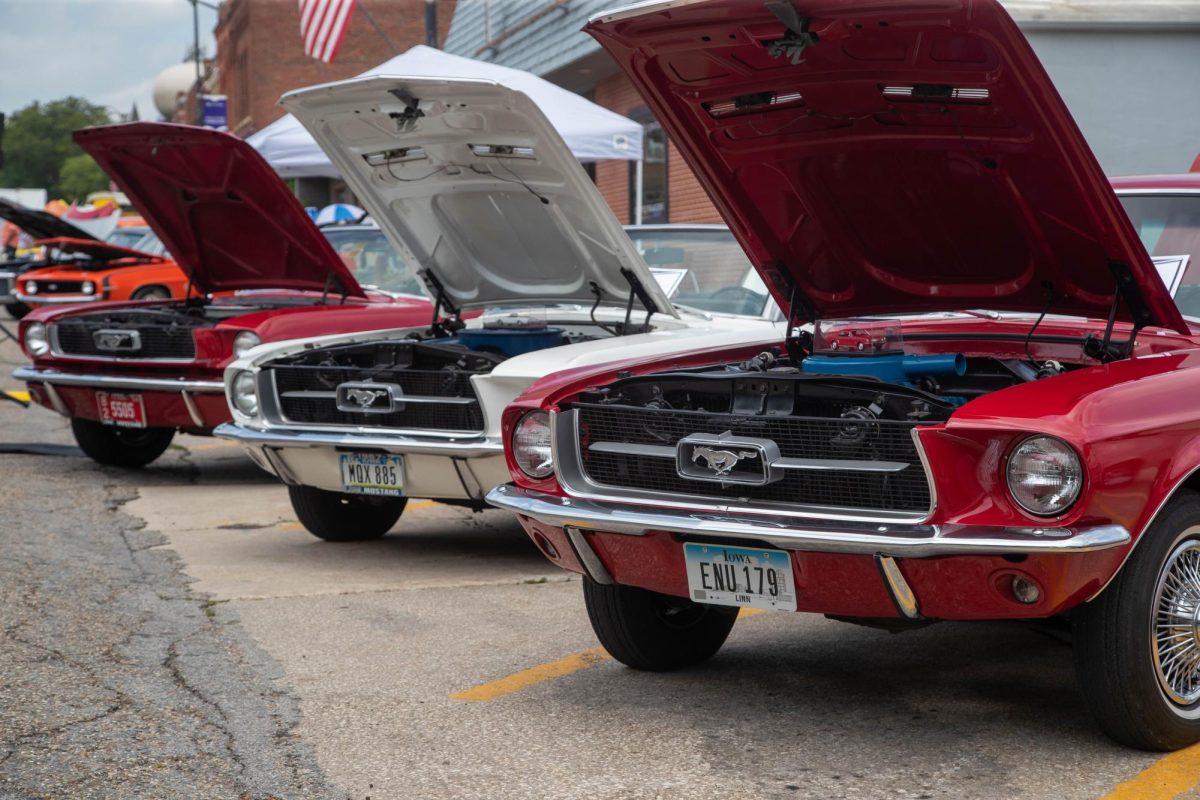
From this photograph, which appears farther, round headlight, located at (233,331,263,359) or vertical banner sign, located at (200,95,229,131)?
vertical banner sign, located at (200,95,229,131)

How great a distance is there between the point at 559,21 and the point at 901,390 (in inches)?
626

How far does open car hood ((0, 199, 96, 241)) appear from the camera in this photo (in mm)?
11492

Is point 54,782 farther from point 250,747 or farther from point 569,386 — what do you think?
point 569,386

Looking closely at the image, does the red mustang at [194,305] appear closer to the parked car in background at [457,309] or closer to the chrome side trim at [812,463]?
the parked car in background at [457,309]

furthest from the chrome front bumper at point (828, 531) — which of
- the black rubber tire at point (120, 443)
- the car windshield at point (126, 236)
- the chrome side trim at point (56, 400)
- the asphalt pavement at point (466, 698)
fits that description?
the car windshield at point (126, 236)

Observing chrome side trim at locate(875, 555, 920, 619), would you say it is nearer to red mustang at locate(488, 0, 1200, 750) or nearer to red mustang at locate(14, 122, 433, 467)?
red mustang at locate(488, 0, 1200, 750)

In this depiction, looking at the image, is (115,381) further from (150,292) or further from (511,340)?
(150,292)

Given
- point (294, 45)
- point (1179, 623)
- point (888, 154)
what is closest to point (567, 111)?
point (888, 154)

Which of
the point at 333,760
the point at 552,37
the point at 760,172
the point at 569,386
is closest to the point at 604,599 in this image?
the point at 569,386

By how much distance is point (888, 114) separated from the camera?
14.3ft

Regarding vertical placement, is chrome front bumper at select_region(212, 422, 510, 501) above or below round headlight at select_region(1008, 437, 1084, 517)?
below

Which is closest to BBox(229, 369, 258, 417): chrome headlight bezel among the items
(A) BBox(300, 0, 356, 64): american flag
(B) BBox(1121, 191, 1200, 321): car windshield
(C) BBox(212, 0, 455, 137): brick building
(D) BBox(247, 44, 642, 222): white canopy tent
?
(B) BBox(1121, 191, 1200, 321): car windshield

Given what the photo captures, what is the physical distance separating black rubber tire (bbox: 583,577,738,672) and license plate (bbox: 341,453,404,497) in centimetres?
172

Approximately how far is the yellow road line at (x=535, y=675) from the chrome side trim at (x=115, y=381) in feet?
12.9
